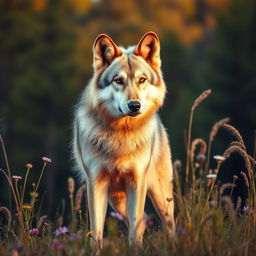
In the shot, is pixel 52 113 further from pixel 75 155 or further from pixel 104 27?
pixel 75 155

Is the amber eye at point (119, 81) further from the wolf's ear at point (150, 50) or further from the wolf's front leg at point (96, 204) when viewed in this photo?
the wolf's front leg at point (96, 204)

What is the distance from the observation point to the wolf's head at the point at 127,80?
22.2 feet

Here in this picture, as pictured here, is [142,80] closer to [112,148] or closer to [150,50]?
[150,50]

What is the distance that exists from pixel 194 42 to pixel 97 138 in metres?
62.6

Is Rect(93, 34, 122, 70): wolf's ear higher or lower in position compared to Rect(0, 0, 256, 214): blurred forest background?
higher

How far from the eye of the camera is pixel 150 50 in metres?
7.36

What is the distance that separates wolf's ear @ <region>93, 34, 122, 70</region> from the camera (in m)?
7.15

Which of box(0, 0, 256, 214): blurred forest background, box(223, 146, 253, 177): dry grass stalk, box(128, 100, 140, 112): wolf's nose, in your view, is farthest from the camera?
box(0, 0, 256, 214): blurred forest background

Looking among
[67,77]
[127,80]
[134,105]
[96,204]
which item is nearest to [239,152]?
Result: [134,105]

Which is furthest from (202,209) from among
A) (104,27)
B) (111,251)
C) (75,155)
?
(104,27)

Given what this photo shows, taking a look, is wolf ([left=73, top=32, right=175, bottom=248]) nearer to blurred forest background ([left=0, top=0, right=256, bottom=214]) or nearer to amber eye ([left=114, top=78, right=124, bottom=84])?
amber eye ([left=114, top=78, right=124, bottom=84])

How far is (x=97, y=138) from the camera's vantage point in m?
Answer: 7.05

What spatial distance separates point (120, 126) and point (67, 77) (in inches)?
1404

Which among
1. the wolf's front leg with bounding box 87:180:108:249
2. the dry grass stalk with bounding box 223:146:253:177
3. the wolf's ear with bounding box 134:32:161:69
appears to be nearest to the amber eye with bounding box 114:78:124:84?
the wolf's ear with bounding box 134:32:161:69
